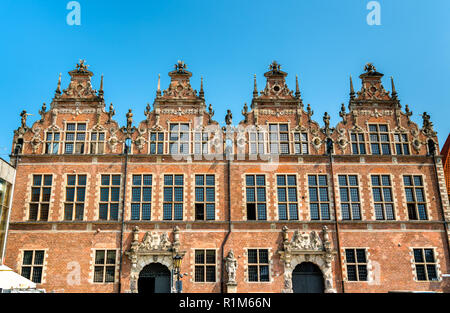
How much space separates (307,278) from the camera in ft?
74.9

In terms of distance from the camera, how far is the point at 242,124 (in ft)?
83.6

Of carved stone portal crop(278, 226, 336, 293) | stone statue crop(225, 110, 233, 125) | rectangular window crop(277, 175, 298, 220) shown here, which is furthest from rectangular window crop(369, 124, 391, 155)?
stone statue crop(225, 110, 233, 125)

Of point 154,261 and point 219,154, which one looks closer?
point 154,261

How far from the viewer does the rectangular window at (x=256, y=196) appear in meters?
23.8

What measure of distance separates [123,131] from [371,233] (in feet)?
51.2

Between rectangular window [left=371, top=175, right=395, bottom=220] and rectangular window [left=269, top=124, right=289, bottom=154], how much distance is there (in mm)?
5502

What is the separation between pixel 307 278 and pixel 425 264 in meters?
6.69

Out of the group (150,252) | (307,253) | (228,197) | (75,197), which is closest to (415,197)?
(307,253)

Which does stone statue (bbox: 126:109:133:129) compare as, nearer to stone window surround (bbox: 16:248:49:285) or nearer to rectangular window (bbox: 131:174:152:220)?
rectangular window (bbox: 131:174:152:220)

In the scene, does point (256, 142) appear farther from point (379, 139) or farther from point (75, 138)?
point (75, 138)

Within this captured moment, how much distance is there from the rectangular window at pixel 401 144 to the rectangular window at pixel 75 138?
62.2 feet
